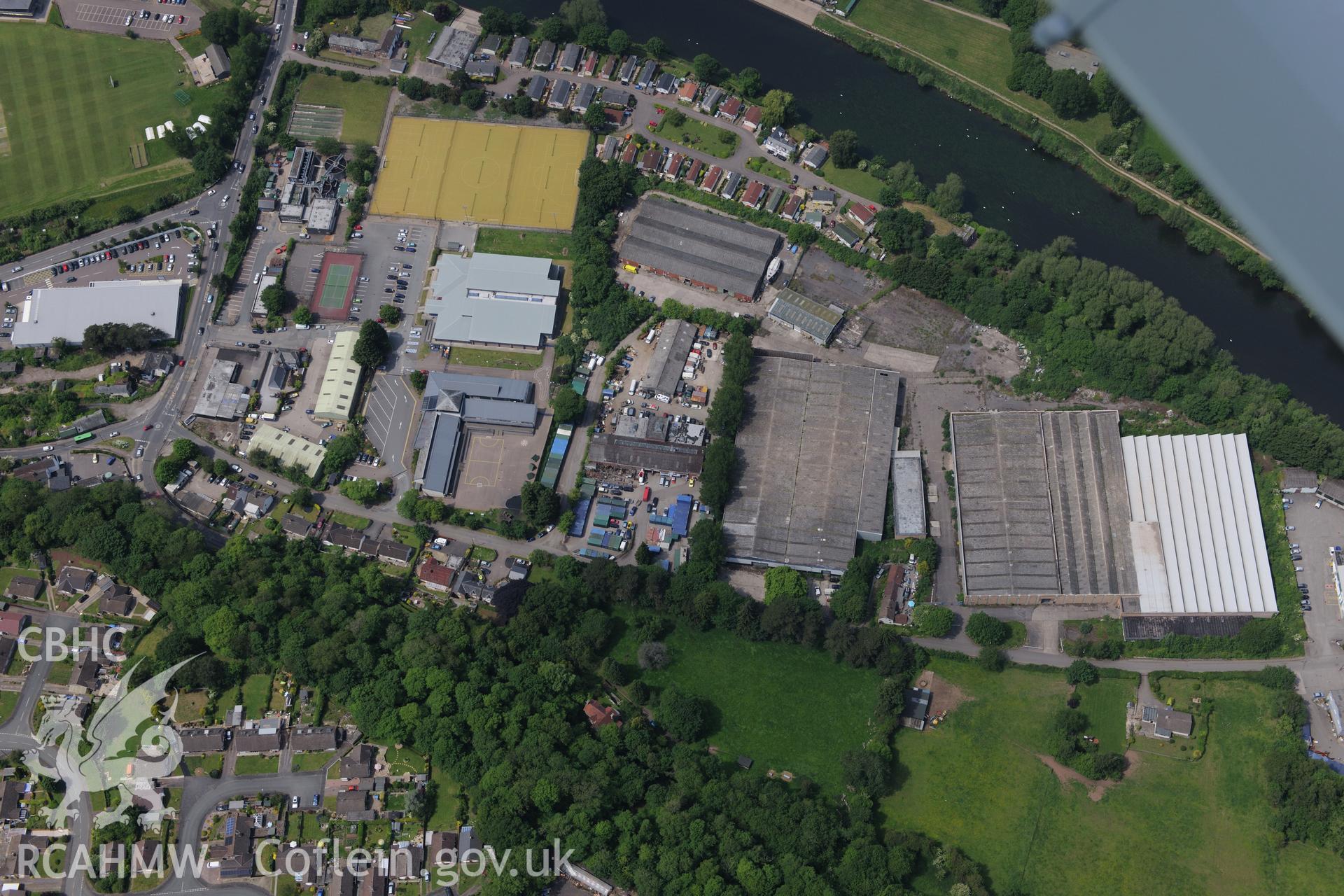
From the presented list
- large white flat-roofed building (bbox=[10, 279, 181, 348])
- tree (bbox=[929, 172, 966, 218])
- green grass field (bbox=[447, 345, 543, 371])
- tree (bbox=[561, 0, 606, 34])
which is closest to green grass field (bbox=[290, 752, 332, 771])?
green grass field (bbox=[447, 345, 543, 371])

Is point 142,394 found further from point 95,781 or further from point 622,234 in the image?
point 622,234

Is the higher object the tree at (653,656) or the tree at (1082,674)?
the tree at (1082,674)

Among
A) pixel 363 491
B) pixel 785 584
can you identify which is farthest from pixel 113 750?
pixel 785 584

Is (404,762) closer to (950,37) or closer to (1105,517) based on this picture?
(1105,517)

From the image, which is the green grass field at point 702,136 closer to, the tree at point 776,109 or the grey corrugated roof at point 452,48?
the tree at point 776,109

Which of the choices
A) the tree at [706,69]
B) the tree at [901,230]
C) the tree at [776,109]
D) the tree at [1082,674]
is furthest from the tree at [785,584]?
the tree at [706,69]

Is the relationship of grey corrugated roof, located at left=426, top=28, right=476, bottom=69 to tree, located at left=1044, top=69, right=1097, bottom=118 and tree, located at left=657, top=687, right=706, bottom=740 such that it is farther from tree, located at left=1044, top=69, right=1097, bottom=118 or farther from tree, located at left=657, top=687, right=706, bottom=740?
tree, located at left=657, top=687, right=706, bottom=740
